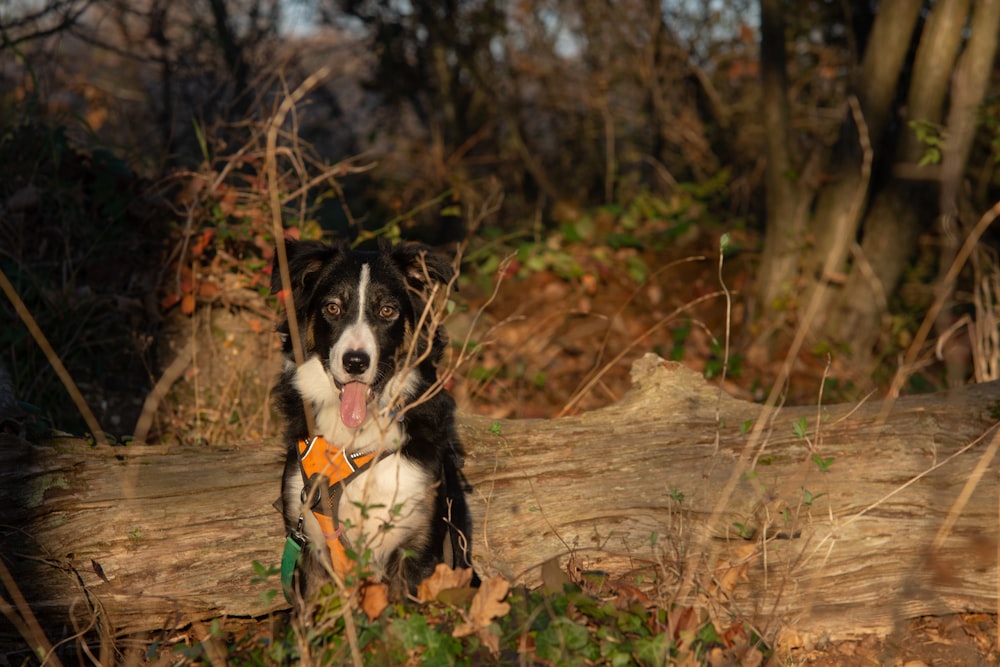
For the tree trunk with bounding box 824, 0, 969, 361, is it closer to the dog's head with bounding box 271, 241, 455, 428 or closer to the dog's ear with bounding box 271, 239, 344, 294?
the dog's head with bounding box 271, 241, 455, 428

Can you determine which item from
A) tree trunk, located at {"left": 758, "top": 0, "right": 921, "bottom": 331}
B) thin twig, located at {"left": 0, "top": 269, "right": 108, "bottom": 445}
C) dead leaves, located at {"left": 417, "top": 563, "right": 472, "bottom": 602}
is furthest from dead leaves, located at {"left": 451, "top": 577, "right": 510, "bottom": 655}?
tree trunk, located at {"left": 758, "top": 0, "right": 921, "bottom": 331}

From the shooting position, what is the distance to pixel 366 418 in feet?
12.2

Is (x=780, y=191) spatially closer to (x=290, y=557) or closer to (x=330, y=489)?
(x=330, y=489)

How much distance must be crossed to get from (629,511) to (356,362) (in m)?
1.60

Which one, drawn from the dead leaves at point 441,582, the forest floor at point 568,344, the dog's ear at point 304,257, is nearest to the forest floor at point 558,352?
the forest floor at point 568,344

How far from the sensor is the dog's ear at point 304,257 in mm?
4270

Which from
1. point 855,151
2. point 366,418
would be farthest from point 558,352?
point 366,418

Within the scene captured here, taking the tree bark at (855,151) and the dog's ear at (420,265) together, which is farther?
the tree bark at (855,151)

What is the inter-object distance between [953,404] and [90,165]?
6165mm

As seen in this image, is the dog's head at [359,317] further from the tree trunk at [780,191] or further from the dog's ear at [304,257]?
the tree trunk at [780,191]

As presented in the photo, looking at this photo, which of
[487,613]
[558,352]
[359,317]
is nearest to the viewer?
[487,613]

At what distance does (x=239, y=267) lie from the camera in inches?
275

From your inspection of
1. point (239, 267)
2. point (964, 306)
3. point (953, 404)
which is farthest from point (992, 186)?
point (239, 267)

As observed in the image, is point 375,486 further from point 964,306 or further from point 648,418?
point 964,306
